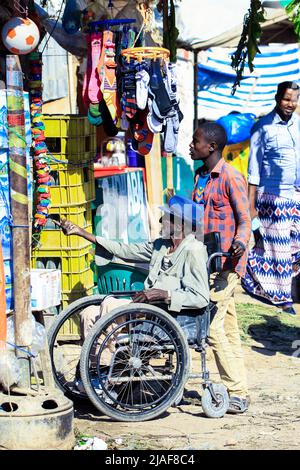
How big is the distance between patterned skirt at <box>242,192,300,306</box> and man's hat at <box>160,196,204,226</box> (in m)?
2.89

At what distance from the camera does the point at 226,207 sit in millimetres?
6031

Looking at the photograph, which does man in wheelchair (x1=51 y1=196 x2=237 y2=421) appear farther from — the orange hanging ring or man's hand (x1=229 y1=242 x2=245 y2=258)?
the orange hanging ring

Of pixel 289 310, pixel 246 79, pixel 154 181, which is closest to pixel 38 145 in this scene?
pixel 154 181

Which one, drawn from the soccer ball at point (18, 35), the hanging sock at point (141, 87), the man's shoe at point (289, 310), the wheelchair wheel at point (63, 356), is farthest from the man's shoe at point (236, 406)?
the man's shoe at point (289, 310)

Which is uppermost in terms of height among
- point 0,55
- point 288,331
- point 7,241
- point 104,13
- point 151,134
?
point 104,13

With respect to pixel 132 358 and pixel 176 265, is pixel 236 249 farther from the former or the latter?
pixel 132 358

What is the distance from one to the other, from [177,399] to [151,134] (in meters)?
2.55

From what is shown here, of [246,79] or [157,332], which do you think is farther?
[246,79]

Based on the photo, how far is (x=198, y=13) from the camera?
12.4 meters

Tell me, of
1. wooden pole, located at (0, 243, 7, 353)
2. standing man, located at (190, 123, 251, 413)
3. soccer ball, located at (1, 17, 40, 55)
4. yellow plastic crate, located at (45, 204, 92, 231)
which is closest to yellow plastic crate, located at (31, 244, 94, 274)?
yellow plastic crate, located at (45, 204, 92, 231)

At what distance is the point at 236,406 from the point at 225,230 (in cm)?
118

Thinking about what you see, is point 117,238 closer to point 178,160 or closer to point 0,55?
point 0,55

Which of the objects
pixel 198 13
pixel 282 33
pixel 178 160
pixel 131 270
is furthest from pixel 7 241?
pixel 282 33

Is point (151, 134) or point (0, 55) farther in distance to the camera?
point (151, 134)
